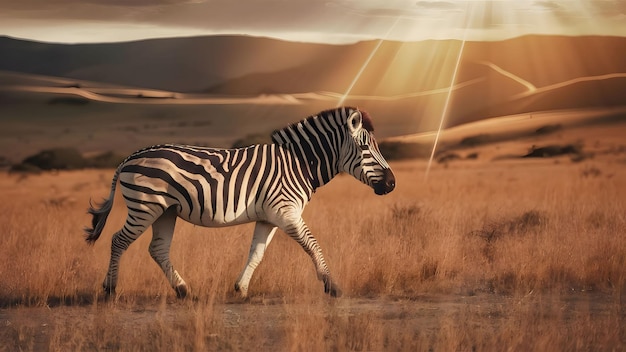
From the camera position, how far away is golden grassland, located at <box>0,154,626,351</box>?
27.2 feet

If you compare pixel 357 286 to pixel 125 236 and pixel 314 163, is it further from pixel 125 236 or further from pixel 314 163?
pixel 125 236

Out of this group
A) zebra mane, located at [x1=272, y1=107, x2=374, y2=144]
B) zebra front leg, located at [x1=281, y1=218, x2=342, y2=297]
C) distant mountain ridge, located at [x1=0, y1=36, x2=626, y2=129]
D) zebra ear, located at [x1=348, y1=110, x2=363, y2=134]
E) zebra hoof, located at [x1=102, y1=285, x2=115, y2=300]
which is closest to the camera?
zebra front leg, located at [x1=281, y1=218, x2=342, y2=297]

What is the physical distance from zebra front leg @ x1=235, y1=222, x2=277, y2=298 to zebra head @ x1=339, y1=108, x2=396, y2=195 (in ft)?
3.87

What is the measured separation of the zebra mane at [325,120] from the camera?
1081cm

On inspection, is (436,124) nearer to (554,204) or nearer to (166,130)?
(166,130)

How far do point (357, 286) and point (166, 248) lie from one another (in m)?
2.12

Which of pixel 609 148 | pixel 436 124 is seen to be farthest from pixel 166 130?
pixel 609 148

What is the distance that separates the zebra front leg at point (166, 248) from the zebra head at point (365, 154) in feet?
6.75

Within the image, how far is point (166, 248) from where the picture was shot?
10477 mm

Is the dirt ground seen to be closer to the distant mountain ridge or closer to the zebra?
the zebra

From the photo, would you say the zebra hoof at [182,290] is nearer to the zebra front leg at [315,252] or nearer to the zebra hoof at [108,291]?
the zebra hoof at [108,291]

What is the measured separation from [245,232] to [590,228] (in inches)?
197

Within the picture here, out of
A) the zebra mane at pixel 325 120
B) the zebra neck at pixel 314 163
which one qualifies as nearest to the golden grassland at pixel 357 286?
the zebra neck at pixel 314 163

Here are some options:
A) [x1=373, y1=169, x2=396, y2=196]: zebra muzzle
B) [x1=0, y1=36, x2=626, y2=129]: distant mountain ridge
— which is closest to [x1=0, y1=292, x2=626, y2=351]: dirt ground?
[x1=373, y1=169, x2=396, y2=196]: zebra muzzle
